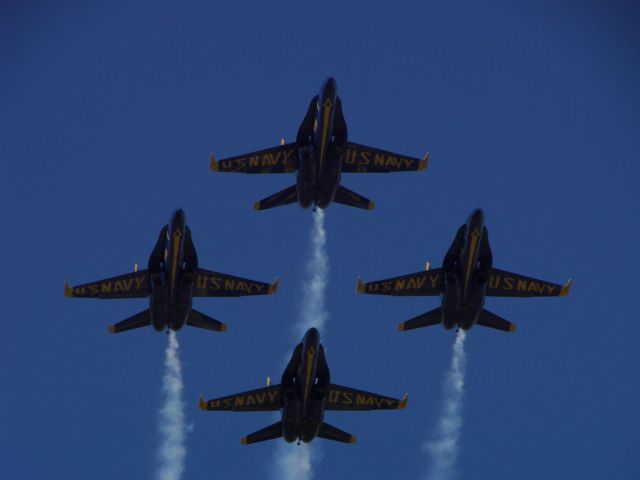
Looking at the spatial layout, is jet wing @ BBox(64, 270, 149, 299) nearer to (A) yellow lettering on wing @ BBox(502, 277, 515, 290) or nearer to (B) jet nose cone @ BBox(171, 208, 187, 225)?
(B) jet nose cone @ BBox(171, 208, 187, 225)

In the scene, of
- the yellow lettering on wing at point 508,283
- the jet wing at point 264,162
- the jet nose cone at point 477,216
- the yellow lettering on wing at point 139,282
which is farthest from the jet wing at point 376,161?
the yellow lettering on wing at point 139,282

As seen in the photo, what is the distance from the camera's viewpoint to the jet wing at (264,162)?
92.3m

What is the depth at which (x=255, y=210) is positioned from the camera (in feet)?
301

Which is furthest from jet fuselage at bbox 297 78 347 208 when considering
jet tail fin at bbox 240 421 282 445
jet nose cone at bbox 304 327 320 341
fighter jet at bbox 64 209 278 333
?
jet tail fin at bbox 240 421 282 445

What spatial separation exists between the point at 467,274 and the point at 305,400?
1599 cm

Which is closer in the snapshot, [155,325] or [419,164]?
[155,325]

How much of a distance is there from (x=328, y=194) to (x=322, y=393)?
16.0 metres

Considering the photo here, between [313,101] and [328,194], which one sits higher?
[313,101]

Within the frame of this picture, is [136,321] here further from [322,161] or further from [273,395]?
[322,161]

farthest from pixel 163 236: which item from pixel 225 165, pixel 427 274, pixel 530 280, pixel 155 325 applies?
pixel 530 280

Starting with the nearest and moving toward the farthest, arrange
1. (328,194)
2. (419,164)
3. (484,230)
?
(484,230) < (328,194) < (419,164)

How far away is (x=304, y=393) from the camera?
277 feet

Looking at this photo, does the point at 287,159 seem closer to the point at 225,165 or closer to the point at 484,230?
the point at 225,165

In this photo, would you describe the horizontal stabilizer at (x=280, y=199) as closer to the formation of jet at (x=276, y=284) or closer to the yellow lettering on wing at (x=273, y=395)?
the formation of jet at (x=276, y=284)
